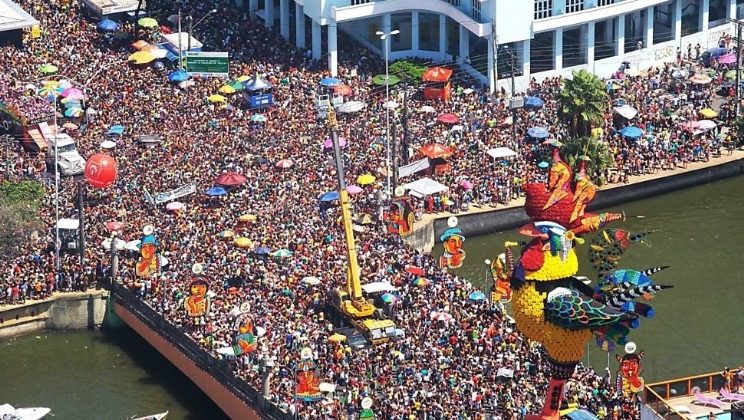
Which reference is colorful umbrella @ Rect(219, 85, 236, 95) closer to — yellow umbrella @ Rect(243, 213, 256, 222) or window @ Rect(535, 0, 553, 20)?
yellow umbrella @ Rect(243, 213, 256, 222)

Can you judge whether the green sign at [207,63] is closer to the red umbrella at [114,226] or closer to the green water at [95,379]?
the red umbrella at [114,226]

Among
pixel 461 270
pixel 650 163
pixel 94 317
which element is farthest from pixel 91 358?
pixel 650 163

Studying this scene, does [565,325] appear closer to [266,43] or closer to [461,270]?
[461,270]

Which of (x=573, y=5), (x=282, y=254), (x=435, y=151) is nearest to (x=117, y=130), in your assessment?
(x=435, y=151)

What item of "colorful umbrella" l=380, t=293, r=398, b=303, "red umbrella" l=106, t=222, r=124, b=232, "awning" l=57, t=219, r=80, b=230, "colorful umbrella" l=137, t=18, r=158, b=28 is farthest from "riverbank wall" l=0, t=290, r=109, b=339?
"colorful umbrella" l=137, t=18, r=158, b=28

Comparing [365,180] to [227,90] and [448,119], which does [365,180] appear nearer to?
[448,119]

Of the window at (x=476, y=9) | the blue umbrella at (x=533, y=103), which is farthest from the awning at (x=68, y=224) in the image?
the window at (x=476, y=9)
